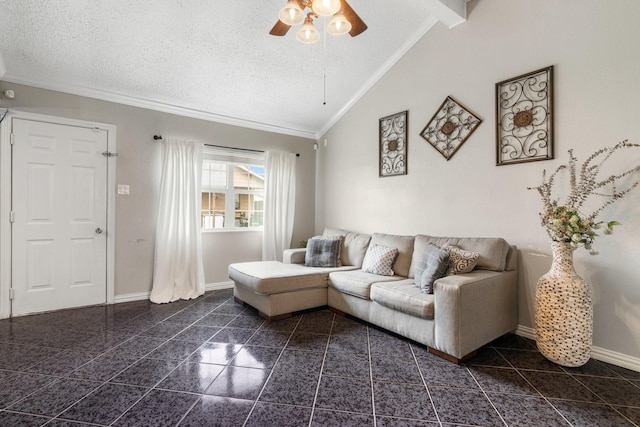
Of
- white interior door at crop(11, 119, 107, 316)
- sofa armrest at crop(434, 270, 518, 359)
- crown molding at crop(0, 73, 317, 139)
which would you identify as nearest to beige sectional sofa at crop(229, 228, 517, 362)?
sofa armrest at crop(434, 270, 518, 359)

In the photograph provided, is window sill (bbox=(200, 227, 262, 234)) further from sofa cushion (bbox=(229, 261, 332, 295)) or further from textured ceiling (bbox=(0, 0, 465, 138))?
textured ceiling (bbox=(0, 0, 465, 138))

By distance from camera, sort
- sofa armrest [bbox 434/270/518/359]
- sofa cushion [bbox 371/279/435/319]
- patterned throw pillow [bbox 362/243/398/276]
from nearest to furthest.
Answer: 1. sofa armrest [bbox 434/270/518/359]
2. sofa cushion [bbox 371/279/435/319]
3. patterned throw pillow [bbox 362/243/398/276]

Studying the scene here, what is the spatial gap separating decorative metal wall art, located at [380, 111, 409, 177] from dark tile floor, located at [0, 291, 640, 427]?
6.80 ft

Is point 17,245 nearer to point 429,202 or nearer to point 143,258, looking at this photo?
point 143,258

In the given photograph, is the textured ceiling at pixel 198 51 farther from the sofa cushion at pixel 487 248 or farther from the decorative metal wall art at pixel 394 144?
the sofa cushion at pixel 487 248

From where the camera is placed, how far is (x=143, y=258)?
153 inches

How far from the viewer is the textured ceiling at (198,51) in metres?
2.79

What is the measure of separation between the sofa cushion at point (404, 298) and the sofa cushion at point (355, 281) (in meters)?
0.11

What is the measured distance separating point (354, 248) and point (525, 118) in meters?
2.24

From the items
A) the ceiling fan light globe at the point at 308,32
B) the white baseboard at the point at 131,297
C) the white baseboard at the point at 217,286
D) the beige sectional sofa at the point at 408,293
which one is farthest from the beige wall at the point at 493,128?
the white baseboard at the point at 131,297

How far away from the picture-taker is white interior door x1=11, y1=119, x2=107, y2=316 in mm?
3230

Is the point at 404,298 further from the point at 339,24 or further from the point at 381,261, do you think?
the point at 339,24

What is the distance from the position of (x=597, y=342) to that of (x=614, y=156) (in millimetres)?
1440

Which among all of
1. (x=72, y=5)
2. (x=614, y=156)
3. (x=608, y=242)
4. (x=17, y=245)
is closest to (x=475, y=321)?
(x=608, y=242)
